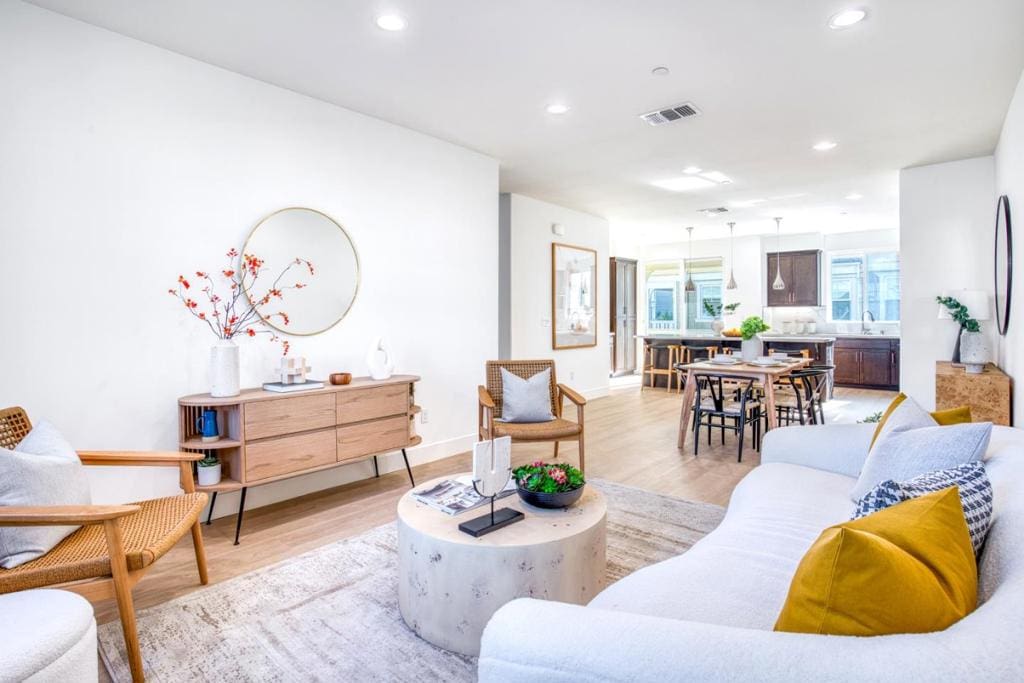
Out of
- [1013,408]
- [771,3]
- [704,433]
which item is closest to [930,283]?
[1013,408]

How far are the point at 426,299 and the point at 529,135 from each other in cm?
158

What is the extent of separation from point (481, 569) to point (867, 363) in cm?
902

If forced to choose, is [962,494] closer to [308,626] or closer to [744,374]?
[308,626]

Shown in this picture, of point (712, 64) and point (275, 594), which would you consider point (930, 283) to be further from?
point (275, 594)

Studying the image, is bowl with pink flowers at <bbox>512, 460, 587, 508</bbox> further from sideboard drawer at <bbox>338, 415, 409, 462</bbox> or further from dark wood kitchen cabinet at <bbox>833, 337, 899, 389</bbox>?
dark wood kitchen cabinet at <bbox>833, 337, 899, 389</bbox>

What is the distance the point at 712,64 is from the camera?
10.4 feet

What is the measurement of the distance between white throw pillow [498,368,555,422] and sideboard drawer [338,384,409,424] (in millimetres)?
775

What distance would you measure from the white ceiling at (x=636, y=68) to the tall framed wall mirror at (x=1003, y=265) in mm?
735

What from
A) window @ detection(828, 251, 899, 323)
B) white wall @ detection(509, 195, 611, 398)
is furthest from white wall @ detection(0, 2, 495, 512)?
window @ detection(828, 251, 899, 323)

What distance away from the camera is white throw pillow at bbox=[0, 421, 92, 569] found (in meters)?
1.79

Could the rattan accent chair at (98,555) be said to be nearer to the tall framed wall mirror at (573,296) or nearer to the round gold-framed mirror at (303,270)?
the round gold-framed mirror at (303,270)

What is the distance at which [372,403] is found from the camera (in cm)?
354

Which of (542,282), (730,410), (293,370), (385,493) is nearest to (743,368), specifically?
(730,410)

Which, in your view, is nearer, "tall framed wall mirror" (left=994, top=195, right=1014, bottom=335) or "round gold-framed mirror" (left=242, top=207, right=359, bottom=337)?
"round gold-framed mirror" (left=242, top=207, right=359, bottom=337)
